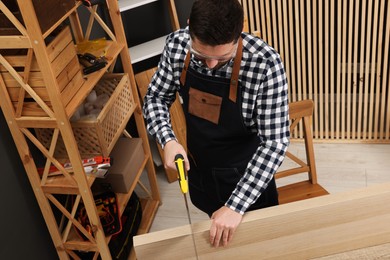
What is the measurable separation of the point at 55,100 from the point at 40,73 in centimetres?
13

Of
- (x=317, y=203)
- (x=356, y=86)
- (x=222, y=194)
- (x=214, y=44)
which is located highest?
(x=214, y=44)

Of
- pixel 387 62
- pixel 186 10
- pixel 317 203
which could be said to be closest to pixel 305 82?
pixel 387 62

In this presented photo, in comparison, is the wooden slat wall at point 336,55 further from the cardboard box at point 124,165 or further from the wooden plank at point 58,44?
the wooden plank at point 58,44

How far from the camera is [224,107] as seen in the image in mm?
1781

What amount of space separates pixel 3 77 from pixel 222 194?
1082 millimetres

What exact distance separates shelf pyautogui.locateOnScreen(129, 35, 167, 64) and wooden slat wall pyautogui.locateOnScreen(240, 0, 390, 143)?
0.69 meters

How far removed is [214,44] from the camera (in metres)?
1.40

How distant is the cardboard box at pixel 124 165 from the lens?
2713 millimetres

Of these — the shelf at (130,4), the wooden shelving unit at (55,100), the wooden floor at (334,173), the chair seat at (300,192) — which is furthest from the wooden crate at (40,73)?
the wooden floor at (334,173)

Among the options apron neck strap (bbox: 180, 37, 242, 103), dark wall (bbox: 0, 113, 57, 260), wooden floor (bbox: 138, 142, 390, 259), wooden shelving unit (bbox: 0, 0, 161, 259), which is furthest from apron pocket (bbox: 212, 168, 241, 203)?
wooden floor (bbox: 138, 142, 390, 259)

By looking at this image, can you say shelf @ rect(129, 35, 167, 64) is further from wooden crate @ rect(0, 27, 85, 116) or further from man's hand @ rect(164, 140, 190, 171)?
man's hand @ rect(164, 140, 190, 171)

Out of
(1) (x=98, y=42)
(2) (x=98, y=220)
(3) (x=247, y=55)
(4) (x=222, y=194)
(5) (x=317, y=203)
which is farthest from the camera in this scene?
(1) (x=98, y=42)

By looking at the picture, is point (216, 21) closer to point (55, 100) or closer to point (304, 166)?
point (55, 100)

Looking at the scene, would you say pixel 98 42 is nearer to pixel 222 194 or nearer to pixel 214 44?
pixel 222 194
